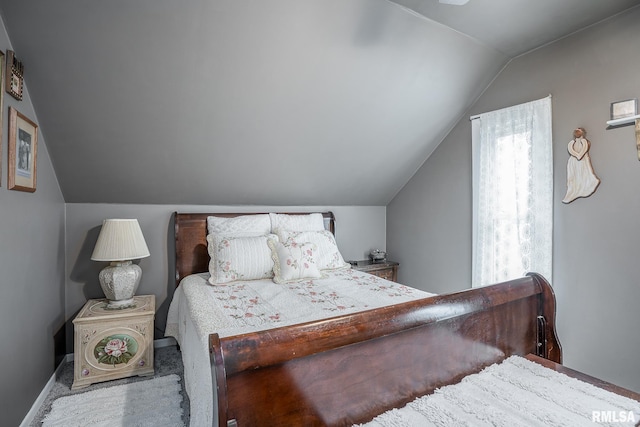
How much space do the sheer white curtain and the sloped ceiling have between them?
48 centimetres

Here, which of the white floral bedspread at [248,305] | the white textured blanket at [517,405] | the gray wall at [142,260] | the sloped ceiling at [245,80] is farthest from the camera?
the gray wall at [142,260]

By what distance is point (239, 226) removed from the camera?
9.61 feet

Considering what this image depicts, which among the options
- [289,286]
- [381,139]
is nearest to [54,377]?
[289,286]

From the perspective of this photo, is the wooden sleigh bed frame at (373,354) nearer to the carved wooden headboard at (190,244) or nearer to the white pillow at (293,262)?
the white pillow at (293,262)

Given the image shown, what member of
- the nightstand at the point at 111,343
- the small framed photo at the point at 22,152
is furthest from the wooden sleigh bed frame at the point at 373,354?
the nightstand at the point at 111,343

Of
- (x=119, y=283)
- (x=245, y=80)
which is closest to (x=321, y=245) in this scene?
(x=245, y=80)

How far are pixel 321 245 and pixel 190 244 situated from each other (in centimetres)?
118

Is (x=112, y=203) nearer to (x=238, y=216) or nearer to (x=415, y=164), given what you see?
(x=238, y=216)

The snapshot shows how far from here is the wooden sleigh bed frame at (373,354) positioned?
0.91 m

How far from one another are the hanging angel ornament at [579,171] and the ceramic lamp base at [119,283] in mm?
3264

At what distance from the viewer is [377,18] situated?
80.3 inches

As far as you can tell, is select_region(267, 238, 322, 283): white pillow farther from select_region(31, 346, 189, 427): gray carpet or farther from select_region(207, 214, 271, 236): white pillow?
select_region(31, 346, 189, 427): gray carpet

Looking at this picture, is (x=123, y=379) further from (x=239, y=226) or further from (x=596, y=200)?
(x=596, y=200)

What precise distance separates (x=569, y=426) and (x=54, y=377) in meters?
2.96
